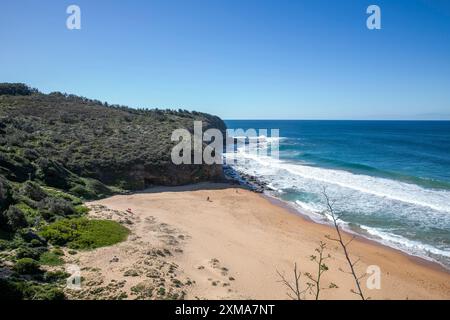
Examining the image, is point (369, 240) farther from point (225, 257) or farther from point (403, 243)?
point (225, 257)

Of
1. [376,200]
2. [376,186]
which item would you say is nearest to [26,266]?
[376,200]

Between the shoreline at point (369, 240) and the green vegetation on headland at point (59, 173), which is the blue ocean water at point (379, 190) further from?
the green vegetation on headland at point (59, 173)

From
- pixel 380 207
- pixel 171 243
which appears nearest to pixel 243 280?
pixel 171 243

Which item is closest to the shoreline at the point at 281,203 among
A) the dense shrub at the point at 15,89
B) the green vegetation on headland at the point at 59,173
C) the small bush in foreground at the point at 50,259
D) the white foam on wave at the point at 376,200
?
the white foam on wave at the point at 376,200

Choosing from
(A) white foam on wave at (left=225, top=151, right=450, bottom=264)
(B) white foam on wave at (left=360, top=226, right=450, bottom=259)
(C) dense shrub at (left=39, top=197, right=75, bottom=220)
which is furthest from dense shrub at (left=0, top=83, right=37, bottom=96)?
(B) white foam on wave at (left=360, top=226, right=450, bottom=259)

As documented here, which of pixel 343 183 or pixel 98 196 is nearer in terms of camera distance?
pixel 98 196
